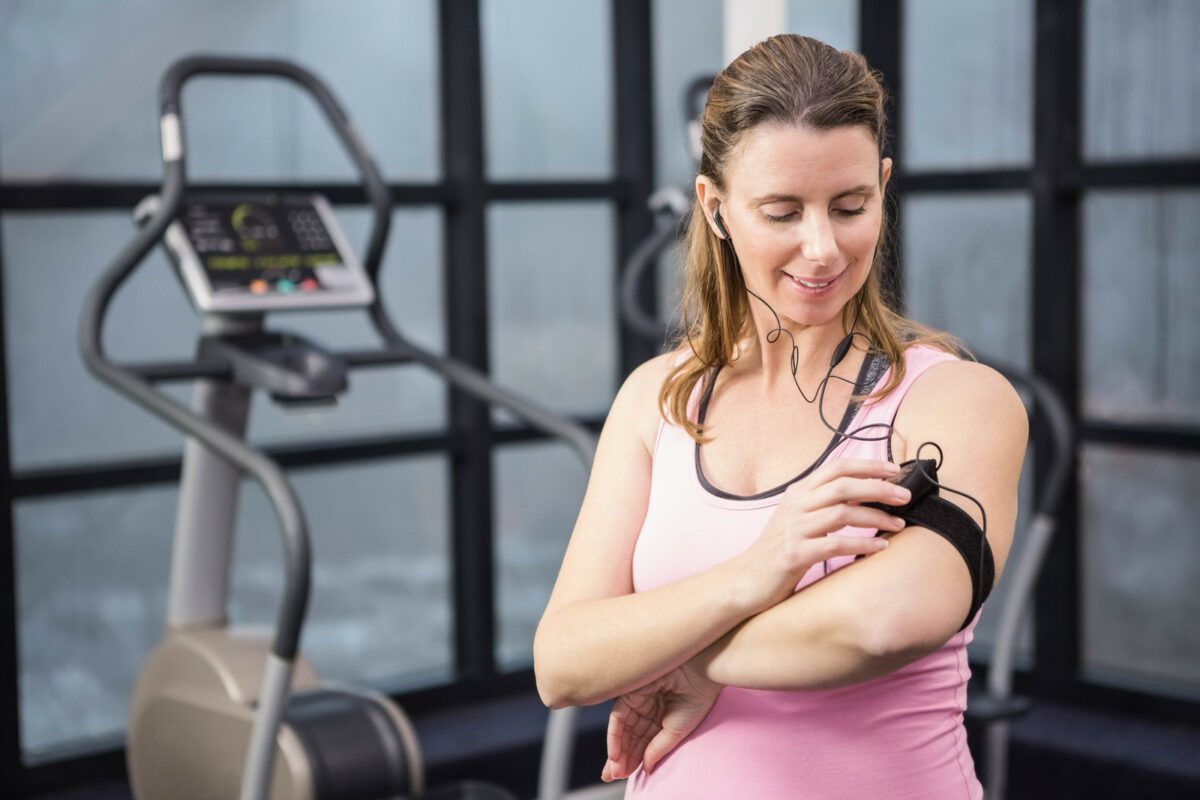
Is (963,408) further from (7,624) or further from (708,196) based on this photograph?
(7,624)

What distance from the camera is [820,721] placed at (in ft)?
3.90

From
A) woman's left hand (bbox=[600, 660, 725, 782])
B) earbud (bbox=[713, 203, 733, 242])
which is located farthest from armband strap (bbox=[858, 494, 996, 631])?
earbud (bbox=[713, 203, 733, 242])

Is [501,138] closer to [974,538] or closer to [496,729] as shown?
[496,729]

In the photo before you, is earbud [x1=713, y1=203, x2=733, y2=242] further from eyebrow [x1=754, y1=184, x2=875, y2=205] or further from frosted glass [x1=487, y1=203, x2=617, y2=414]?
frosted glass [x1=487, y1=203, x2=617, y2=414]

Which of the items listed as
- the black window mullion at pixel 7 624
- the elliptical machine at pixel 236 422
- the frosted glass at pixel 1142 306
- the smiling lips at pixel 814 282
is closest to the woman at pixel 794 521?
the smiling lips at pixel 814 282

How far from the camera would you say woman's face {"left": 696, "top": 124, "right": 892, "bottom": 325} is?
117 centimetres

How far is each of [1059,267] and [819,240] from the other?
2569 mm

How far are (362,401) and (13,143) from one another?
40.4 inches

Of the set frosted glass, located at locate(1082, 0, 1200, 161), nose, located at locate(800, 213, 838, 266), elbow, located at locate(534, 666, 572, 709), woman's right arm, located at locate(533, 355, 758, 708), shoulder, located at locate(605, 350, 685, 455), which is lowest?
elbow, located at locate(534, 666, 572, 709)

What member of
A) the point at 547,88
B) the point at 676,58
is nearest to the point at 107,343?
the point at 547,88

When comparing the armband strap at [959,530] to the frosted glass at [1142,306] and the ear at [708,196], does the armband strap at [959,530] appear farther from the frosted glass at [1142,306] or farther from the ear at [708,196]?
the frosted glass at [1142,306]

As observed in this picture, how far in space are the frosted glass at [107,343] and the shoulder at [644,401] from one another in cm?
206

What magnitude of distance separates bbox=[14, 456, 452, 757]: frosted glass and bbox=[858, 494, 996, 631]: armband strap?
2446 millimetres

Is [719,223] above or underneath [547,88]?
underneath
